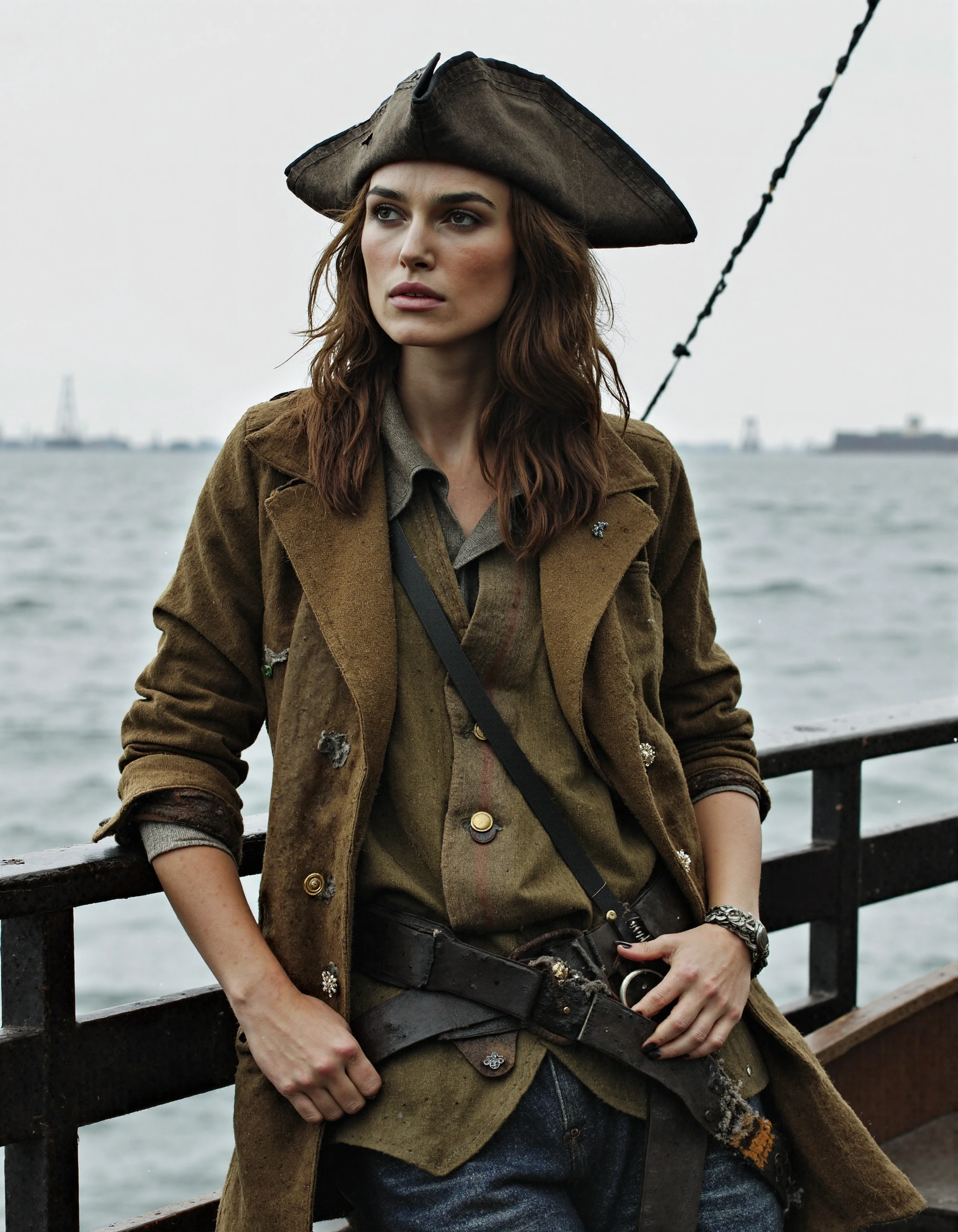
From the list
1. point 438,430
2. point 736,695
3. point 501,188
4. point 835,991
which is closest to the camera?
point 501,188

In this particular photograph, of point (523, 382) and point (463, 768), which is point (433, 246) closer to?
point (523, 382)

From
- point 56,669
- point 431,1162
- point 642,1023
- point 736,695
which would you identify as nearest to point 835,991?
point 736,695

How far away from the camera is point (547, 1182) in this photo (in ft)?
5.67

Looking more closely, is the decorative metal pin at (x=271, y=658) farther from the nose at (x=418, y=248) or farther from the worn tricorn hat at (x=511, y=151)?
the worn tricorn hat at (x=511, y=151)

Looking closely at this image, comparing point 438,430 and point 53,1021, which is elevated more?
point 438,430

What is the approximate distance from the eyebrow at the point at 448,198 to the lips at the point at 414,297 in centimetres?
10

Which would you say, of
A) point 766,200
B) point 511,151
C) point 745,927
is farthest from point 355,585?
point 766,200

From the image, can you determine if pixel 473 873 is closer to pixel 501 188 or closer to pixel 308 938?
pixel 308 938

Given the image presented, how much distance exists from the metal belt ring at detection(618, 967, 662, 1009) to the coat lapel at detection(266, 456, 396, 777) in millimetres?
414

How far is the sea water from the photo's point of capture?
9.82 m

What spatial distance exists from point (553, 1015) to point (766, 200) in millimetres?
1553

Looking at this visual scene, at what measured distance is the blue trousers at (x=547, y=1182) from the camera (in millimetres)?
1684

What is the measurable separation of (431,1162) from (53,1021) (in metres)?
0.55

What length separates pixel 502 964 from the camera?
172cm
